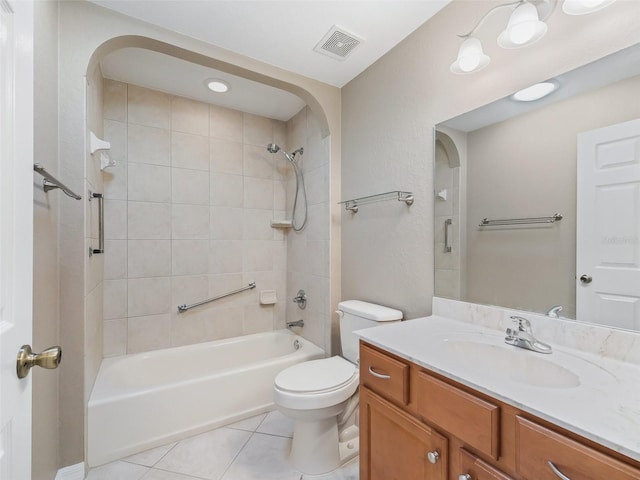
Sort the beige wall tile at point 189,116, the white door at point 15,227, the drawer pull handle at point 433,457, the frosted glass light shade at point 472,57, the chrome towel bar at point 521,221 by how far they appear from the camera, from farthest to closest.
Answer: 1. the beige wall tile at point 189,116
2. the frosted glass light shade at point 472,57
3. the chrome towel bar at point 521,221
4. the drawer pull handle at point 433,457
5. the white door at point 15,227

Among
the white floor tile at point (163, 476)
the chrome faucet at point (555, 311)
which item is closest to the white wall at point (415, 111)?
the chrome faucet at point (555, 311)

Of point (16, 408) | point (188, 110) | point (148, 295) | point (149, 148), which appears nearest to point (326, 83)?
point (188, 110)

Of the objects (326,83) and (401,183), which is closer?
(401,183)

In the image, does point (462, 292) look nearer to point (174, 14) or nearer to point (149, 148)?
point (174, 14)

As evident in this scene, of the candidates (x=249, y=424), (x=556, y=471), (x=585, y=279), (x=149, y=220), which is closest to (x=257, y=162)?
(x=149, y=220)

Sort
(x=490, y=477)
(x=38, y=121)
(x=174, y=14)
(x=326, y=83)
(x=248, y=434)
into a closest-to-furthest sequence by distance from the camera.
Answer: (x=490, y=477)
(x=38, y=121)
(x=174, y=14)
(x=248, y=434)
(x=326, y=83)

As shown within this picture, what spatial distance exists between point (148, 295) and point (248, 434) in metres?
1.32

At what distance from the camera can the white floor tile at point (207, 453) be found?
1576 mm

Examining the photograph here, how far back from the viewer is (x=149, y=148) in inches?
93.1

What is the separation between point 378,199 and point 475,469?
1423 millimetres

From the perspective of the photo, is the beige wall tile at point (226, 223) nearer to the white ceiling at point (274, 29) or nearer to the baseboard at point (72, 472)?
the white ceiling at point (274, 29)

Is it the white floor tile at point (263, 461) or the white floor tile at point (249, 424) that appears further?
the white floor tile at point (249, 424)

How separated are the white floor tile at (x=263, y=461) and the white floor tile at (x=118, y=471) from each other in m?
0.47

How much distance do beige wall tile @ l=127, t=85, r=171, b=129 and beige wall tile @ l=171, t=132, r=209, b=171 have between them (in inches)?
5.4
